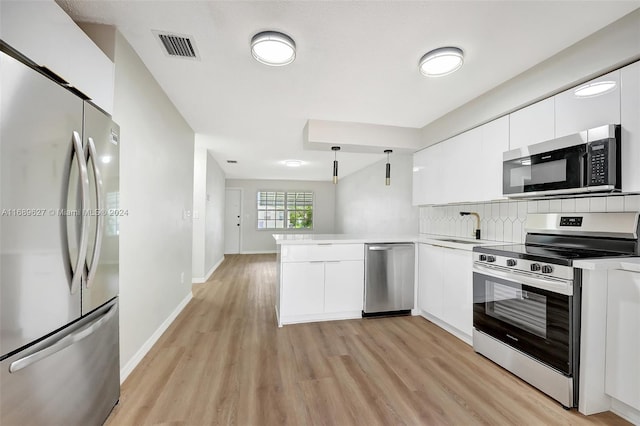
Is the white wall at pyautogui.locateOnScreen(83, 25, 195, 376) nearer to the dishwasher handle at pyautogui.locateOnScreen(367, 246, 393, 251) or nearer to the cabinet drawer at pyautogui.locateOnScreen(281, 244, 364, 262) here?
the cabinet drawer at pyautogui.locateOnScreen(281, 244, 364, 262)

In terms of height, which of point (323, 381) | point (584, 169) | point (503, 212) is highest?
point (584, 169)

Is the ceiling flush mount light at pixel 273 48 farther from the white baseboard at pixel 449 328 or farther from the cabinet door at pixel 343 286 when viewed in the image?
the white baseboard at pixel 449 328

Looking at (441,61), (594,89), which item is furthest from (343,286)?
(594,89)

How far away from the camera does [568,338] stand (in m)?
1.73

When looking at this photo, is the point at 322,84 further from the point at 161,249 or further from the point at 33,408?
the point at 33,408

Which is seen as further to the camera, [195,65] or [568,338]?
[195,65]

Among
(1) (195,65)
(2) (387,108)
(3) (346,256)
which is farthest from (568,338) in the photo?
(1) (195,65)

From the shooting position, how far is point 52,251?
113 cm

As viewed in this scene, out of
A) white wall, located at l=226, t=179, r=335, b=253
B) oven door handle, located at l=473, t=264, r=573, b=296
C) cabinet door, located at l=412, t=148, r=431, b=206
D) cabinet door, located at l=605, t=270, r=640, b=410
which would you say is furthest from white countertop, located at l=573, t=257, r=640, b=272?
white wall, located at l=226, t=179, r=335, b=253

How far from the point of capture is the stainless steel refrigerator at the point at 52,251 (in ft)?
3.16

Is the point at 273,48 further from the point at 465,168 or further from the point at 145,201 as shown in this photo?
the point at 465,168

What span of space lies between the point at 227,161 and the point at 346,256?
3871 millimetres

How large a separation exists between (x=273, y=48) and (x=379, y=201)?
4038 millimetres

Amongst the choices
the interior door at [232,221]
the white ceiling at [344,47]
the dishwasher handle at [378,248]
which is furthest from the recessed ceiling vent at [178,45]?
the interior door at [232,221]
